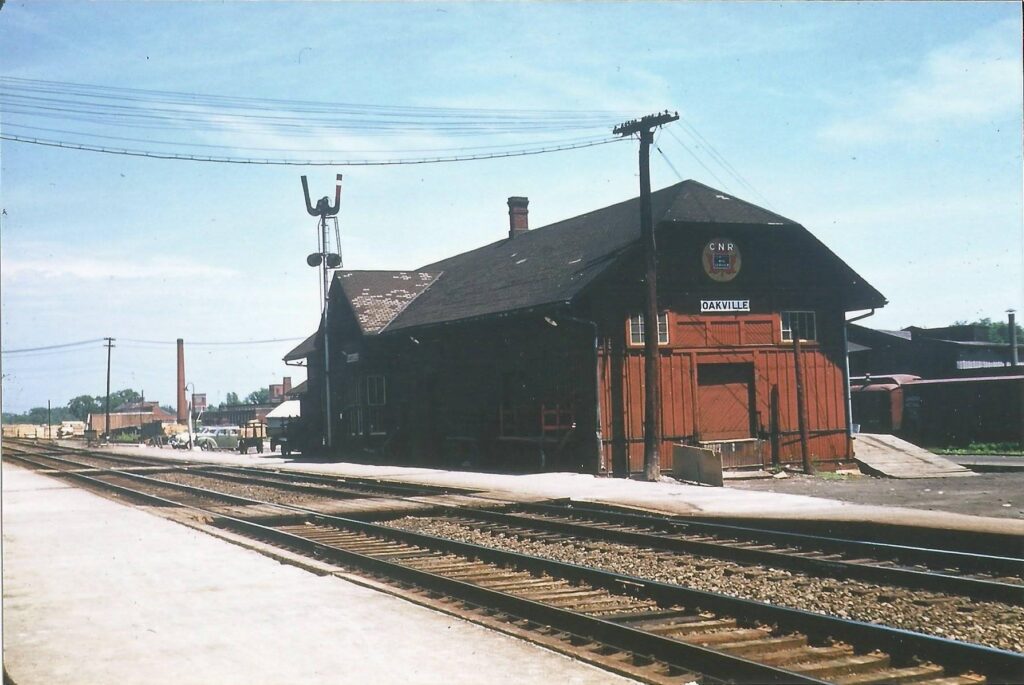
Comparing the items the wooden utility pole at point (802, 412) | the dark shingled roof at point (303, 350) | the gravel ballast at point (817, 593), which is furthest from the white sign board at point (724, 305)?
the dark shingled roof at point (303, 350)

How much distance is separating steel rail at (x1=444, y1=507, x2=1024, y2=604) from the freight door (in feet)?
32.6

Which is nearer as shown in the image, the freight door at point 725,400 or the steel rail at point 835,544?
the steel rail at point 835,544

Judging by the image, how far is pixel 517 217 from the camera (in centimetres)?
3406

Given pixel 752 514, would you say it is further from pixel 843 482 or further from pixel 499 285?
pixel 499 285

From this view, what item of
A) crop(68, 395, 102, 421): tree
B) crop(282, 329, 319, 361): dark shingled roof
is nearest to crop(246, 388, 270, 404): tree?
crop(68, 395, 102, 421): tree

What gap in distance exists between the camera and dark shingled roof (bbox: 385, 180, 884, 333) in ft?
75.0

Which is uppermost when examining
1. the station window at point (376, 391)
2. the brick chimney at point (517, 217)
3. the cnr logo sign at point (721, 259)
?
the brick chimney at point (517, 217)

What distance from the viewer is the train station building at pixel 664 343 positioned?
71.5 ft

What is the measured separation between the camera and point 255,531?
1360 centimetres

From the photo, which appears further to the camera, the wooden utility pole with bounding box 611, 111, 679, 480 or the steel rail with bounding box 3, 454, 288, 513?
the wooden utility pole with bounding box 611, 111, 679, 480

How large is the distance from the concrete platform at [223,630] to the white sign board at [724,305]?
47.1 ft

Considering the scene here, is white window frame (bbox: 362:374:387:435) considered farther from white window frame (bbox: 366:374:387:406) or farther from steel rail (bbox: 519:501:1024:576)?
steel rail (bbox: 519:501:1024:576)

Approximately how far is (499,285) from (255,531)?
15.2m

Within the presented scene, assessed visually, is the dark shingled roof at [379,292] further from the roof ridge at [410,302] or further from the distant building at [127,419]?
the distant building at [127,419]
